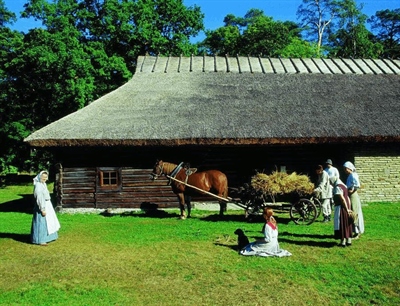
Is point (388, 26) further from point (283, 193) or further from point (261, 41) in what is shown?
point (283, 193)

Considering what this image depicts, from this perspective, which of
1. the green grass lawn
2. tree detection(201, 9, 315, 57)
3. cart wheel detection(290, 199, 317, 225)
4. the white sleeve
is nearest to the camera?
the green grass lawn

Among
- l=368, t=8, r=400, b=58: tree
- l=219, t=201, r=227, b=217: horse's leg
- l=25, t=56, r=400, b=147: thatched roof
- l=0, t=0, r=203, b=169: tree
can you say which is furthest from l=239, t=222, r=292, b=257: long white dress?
l=368, t=8, r=400, b=58: tree

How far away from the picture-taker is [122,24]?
27047 millimetres

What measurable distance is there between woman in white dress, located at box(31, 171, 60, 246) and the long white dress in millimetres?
4786

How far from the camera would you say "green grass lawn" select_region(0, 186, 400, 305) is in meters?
6.70

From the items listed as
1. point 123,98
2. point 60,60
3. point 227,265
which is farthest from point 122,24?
point 227,265

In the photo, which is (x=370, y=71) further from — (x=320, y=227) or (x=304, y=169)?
(x=320, y=227)

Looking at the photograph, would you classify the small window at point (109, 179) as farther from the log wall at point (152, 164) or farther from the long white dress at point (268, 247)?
the long white dress at point (268, 247)

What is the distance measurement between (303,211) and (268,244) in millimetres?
3465

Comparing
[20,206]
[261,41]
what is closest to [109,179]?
[20,206]

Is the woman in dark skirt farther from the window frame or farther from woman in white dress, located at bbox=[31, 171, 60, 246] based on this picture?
the window frame

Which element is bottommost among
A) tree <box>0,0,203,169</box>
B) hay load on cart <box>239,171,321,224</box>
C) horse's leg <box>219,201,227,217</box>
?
horse's leg <box>219,201,227,217</box>

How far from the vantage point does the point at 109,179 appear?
603 inches

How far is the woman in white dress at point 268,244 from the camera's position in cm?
860
